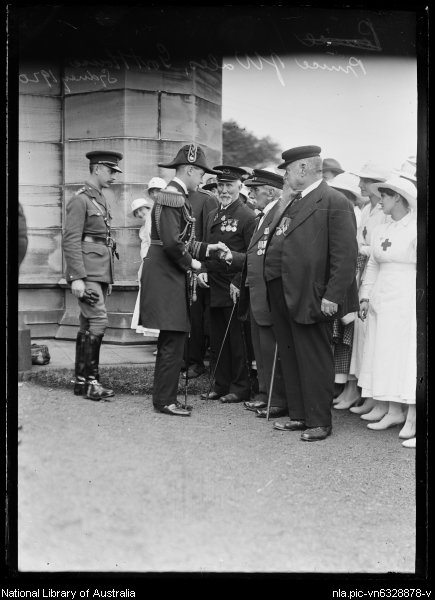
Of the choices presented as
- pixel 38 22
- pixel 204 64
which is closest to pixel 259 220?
pixel 204 64

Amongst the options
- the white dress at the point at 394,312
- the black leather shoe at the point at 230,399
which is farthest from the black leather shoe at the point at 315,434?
the black leather shoe at the point at 230,399

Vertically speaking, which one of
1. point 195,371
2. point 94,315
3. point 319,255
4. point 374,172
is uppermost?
point 374,172

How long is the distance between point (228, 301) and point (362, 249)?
3.98ft

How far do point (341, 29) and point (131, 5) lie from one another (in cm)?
111

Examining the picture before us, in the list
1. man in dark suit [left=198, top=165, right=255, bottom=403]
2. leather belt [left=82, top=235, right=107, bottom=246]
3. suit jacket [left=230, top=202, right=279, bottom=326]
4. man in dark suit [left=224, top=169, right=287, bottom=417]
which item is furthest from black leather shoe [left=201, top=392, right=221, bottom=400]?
leather belt [left=82, top=235, right=107, bottom=246]

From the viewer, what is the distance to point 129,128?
5969mm

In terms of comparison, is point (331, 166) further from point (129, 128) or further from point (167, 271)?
point (129, 128)

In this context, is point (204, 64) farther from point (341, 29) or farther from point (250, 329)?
point (250, 329)

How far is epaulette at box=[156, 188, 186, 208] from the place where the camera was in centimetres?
580

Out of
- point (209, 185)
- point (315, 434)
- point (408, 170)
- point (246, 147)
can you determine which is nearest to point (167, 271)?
point (246, 147)

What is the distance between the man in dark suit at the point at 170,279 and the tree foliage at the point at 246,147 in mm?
883

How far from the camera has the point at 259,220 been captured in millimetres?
6566

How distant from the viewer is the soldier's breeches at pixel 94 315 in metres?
6.20
